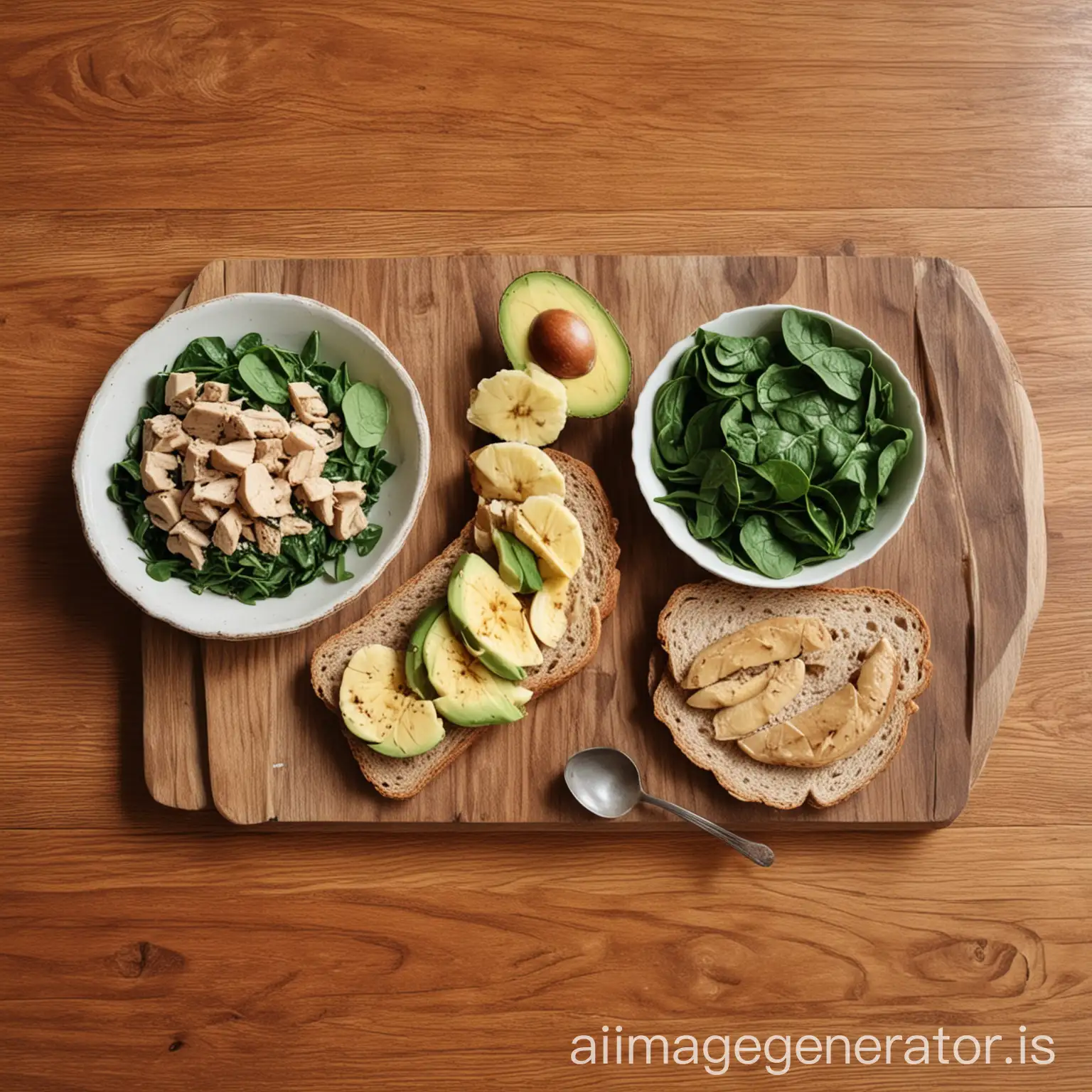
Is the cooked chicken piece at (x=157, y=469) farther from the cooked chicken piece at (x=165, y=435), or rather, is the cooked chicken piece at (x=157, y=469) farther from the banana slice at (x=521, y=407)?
the banana slice at (x=521, y=407)

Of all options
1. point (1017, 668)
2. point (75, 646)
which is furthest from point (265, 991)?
point (1017, 668)

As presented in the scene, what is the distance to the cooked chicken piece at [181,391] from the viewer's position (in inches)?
103

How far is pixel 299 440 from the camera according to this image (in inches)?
101

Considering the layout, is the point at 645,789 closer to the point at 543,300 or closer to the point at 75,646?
the point at 543,300

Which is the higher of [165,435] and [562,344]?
[562,344]

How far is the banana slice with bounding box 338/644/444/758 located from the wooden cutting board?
0.19m

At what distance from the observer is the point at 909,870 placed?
2.94 m

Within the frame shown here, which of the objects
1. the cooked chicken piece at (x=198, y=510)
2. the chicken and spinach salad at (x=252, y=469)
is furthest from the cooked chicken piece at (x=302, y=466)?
the cooked chicken piece at (x=198, y=510)

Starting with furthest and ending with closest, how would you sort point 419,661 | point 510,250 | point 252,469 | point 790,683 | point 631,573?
point 510,250
point 631,573
point 790,683
point 419,661
point 252,469

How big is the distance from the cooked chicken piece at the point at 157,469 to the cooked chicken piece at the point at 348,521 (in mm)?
432

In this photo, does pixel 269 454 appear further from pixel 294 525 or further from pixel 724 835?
pixel 724 835

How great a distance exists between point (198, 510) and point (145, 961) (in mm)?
1389

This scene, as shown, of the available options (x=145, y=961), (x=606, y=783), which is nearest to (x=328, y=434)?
(x=606, y=783)

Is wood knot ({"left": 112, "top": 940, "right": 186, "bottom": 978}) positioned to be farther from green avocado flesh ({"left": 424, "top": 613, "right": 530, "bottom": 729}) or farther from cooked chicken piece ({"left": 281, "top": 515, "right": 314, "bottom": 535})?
cooked chicken piece ({"left": 281, "top": 515, "right": 314, "bottom": 535})
